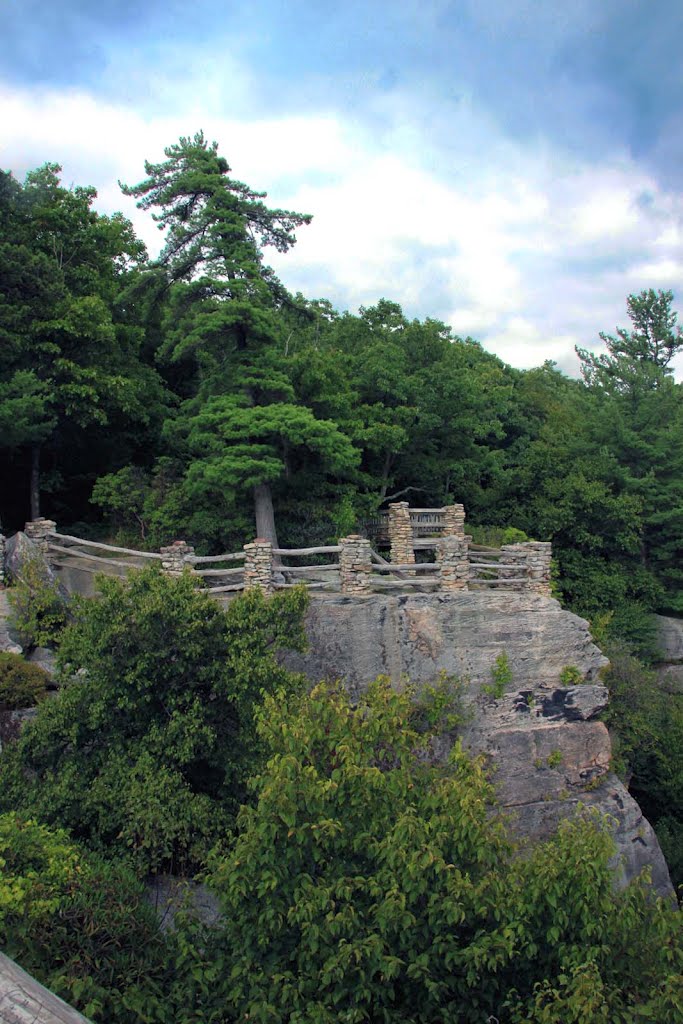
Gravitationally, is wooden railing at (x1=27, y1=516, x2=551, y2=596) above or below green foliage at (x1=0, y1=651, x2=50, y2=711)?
above

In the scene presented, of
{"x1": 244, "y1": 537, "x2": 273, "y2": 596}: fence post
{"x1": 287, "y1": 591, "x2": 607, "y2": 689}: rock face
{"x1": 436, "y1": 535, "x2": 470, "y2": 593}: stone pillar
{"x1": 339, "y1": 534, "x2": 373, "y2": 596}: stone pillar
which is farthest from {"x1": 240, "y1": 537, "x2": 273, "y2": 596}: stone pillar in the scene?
{"x1": 436, "y1": 535, "x2": 470, "y2": 593}: stone pillar

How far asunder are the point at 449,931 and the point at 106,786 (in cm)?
561

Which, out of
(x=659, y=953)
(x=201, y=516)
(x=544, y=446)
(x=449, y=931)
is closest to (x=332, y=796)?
(x=449, y=931)

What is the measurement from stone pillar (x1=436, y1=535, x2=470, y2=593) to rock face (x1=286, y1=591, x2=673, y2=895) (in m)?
0.29

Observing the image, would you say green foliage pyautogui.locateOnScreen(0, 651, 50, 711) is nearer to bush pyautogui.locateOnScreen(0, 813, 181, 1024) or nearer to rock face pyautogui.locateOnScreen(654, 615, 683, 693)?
bush pyautogui.locateOnScreen(0, 813, 181, 1024)

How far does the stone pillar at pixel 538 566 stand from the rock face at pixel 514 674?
0.38 meters

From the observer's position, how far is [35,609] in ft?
47.2

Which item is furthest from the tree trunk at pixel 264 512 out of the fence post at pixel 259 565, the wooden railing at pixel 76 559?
the fence post at pixel 259 565

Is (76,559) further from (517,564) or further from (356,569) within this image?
(517,564)

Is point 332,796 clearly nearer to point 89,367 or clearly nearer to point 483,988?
point 483,988

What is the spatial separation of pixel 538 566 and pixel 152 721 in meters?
9.45

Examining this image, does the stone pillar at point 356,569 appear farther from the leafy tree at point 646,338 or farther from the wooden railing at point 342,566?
the leafy tree at point 646,338

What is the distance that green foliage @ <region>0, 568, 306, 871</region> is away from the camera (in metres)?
9.83

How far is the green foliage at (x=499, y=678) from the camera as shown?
48.9ft
